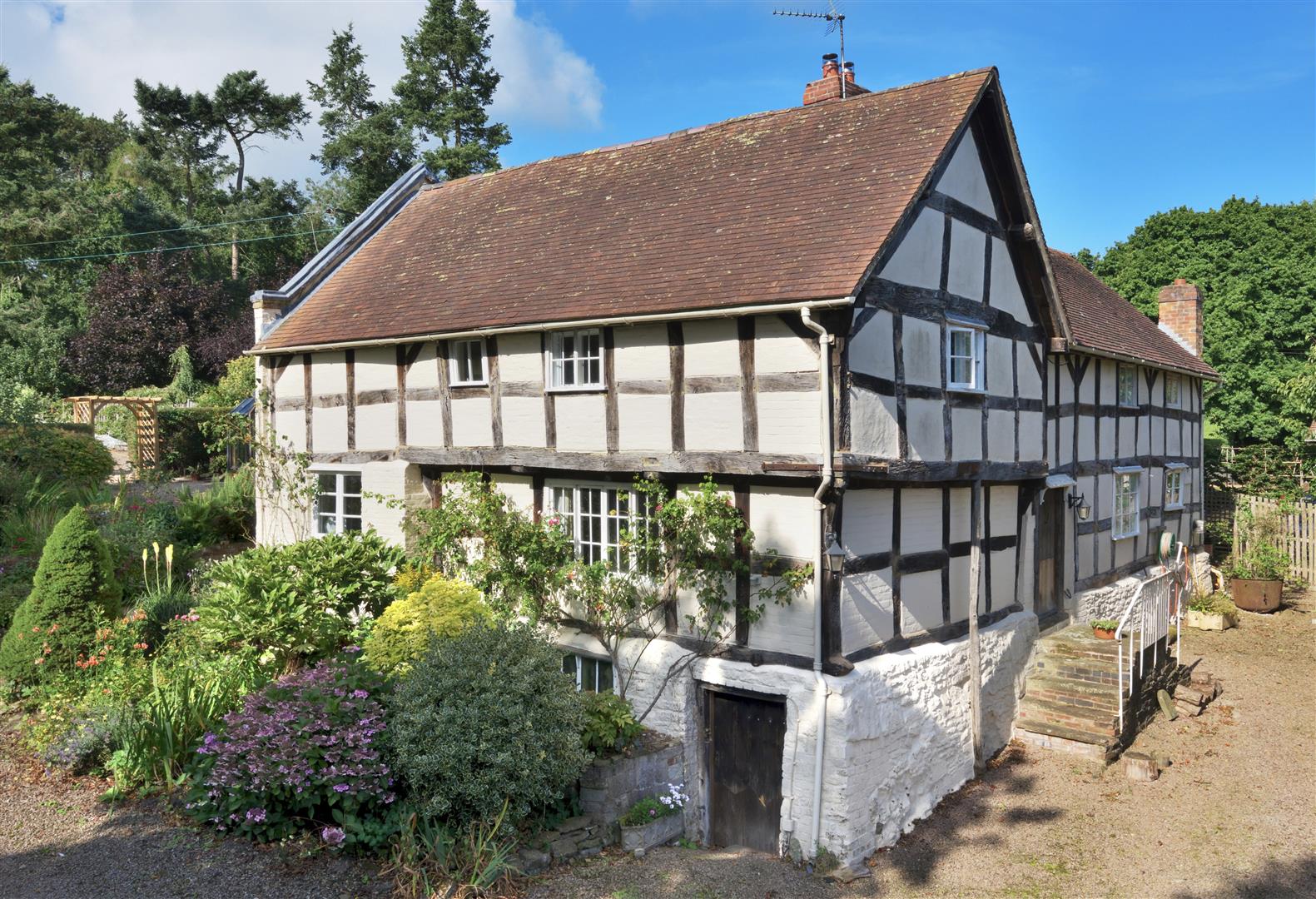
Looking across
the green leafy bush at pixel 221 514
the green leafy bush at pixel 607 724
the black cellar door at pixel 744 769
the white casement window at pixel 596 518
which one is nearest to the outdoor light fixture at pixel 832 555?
the black cellar door at pixel 744 769

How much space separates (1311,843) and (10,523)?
1986 centimetres

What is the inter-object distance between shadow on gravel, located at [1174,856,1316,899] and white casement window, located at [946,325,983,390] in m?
6.24

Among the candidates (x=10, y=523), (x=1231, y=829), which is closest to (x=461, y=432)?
(x=10, y=523)

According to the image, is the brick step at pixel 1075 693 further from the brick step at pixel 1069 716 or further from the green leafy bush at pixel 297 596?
the green leafy bush at pixel 297 596

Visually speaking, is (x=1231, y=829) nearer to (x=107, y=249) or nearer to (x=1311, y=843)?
(x=1311, y=843)

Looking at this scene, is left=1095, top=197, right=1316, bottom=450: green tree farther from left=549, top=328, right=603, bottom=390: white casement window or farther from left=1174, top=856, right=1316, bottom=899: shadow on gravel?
left=549, top=328, right=603, bottom=390: white casement window

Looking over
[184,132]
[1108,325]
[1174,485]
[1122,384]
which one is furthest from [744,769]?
[184,132]

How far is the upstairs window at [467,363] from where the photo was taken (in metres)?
13.1

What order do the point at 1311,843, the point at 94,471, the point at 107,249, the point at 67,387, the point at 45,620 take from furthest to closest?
the point at 107,249 < the point at 67,387 < the point at 94,471 < the point at 45,620 < the point at 1311,843

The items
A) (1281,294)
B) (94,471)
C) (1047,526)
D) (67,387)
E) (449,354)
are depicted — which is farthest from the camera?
(67,387)

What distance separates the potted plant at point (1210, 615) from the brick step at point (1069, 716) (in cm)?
763

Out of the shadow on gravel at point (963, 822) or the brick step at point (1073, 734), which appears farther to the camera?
the brick step at point (1073, 734)

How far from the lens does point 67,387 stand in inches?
1379

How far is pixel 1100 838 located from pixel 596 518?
285 inches
